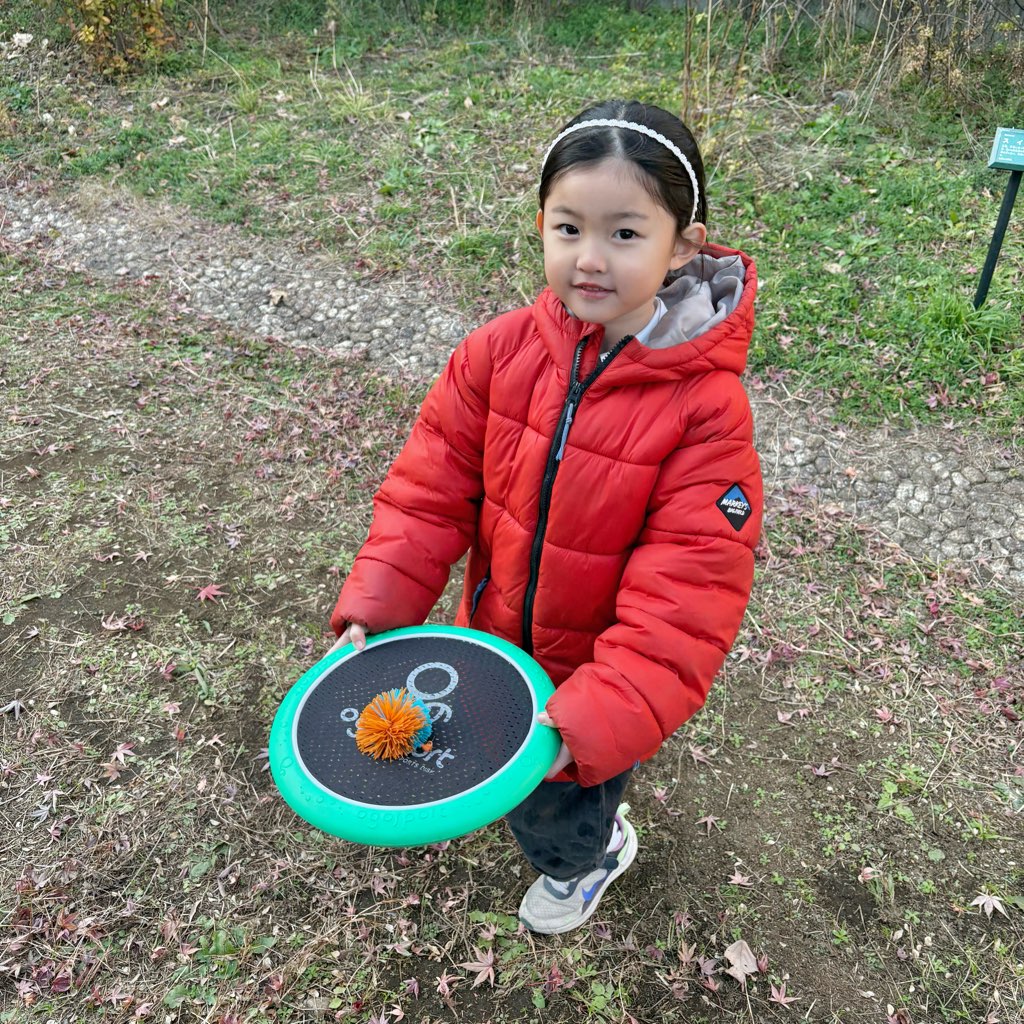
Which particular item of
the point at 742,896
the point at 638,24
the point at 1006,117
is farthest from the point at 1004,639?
the point at 638,24

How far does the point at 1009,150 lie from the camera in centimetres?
420

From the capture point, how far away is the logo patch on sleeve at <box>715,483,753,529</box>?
174cm

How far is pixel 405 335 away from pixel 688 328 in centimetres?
357

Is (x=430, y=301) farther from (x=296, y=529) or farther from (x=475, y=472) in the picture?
(x=475, y=472)

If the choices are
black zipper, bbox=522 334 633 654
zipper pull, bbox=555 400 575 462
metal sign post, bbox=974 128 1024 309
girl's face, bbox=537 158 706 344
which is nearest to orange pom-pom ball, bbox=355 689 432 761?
black zipper, bbox=522 334 633 654

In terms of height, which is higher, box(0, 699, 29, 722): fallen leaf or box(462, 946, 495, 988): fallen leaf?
box(0, 699, 29, 722): fallen leaf

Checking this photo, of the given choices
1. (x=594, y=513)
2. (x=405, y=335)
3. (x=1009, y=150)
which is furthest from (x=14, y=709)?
(x=1009, y=150)

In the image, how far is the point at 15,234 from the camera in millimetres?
6320

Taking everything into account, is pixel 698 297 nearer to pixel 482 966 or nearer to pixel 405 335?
pixel 482 966

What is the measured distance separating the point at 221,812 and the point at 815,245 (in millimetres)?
4690

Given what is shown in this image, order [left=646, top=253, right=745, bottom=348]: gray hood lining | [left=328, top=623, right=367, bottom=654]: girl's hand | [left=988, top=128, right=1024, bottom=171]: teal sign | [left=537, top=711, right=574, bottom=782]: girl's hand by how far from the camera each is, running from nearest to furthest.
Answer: [left=537, top=711, right=574, bottom=782]: girl's hand → [left=646, top=253, right=745, bottom=348]: gray hood lining → [left=328, top=623, right=367, bottom=654]: girl's hand → [left=988, top=128, right=1024, bottom=171]: teal sign

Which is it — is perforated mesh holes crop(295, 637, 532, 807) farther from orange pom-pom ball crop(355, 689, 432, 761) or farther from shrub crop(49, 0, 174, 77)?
shrub crop(49, 0, 174, 77)

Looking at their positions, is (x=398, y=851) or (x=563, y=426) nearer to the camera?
(x=563, y=426)

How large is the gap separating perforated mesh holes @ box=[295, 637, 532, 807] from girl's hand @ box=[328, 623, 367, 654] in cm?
3
